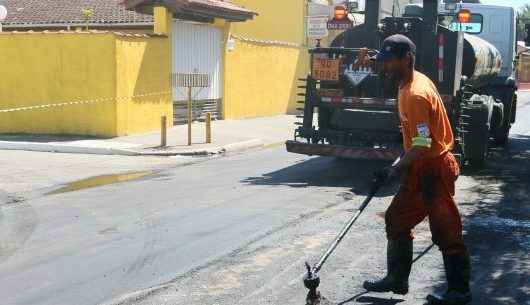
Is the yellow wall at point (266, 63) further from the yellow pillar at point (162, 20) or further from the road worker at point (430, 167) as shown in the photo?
the road worker at point (430, 167)

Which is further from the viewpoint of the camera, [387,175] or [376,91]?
[376,91]

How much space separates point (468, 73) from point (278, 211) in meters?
4.97

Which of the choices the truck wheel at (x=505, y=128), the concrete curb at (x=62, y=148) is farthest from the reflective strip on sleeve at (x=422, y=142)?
the truck wheel at (x=505, y=128)

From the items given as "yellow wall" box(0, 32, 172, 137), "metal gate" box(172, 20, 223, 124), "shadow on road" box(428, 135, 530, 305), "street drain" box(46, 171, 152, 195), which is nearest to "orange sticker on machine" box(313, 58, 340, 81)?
"shadow on road" box(428, 135, 530, 305)

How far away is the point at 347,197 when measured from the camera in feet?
32.8

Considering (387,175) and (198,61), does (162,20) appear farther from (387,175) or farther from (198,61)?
(387,175)

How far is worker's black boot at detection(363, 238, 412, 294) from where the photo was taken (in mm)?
5520

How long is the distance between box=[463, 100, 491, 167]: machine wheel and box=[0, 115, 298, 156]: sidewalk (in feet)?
17.5

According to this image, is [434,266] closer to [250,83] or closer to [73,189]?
[73,189]

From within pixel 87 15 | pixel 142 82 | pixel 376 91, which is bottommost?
pixel 142 82

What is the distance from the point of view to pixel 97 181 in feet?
38.7

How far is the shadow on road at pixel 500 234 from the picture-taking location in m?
5.85

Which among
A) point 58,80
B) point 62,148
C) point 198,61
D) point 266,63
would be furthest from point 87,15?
point 266,63

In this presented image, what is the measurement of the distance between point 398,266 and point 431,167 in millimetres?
762
